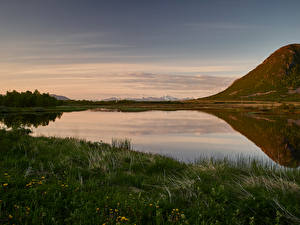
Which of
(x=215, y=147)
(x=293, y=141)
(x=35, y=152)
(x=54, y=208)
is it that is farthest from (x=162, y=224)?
(x=293, y=141)

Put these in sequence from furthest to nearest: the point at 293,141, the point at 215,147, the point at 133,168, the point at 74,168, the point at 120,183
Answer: the point at 293,141, the point at 215,147, the point at 133,168, the point at 74,168, the point at 120,183

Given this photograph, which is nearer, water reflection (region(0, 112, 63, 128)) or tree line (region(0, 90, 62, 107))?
water reflection (region(0, 112, 63, 128))

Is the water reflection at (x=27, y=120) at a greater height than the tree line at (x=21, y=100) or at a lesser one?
lesser

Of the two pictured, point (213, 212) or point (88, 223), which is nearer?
point (88, 223)

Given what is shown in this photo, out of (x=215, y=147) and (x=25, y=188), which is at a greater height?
(x=25, y=188)

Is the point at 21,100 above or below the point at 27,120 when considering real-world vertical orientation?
above

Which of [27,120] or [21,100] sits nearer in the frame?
[27,120]

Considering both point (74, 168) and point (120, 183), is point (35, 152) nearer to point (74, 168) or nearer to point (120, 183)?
point (74, 168)

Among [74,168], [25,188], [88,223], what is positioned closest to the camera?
[88,223]

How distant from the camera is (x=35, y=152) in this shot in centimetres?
1452

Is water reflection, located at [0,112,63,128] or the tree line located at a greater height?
the tree line

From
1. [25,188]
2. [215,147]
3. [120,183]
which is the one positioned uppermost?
→ [25,188]

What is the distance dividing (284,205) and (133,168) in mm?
8319

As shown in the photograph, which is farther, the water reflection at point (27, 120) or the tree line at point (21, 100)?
the tree line at point (21, 100)
